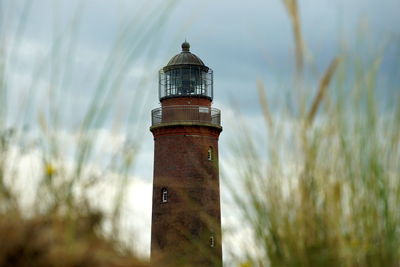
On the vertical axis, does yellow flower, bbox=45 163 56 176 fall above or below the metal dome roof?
below

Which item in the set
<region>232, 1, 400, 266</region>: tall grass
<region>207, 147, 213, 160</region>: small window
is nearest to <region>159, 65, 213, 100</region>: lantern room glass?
<region>207, 147, 213, 160</region>: small window

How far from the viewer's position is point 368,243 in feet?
7.69

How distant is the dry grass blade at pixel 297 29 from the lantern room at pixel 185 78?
18384 millimetres

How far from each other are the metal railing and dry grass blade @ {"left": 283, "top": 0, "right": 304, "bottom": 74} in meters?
18.6

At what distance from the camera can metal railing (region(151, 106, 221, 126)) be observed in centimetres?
2094

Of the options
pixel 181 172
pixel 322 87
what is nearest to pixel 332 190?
pixel 322 87

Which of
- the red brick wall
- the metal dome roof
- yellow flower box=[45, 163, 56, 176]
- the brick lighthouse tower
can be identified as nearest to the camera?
yellow flower box=[45, 163, 56, 176]

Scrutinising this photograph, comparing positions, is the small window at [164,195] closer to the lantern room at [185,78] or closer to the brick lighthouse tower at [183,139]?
the brick lighthouse tower at [183,139]

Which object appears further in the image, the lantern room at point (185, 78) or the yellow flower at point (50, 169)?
the lantern room at point (185, 78)

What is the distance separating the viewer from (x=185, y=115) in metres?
21.0

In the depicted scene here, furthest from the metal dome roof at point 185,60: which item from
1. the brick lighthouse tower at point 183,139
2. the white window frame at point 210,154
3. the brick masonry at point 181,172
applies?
the white window frame at point 210,154

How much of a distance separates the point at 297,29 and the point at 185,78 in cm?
1913

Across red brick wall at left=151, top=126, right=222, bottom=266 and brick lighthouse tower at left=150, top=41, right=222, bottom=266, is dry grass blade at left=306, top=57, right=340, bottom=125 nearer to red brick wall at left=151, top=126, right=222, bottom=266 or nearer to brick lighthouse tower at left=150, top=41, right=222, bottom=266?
red brick wall at left=151, top=126, right=222, bottom=266

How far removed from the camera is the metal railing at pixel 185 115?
20.9 metres
